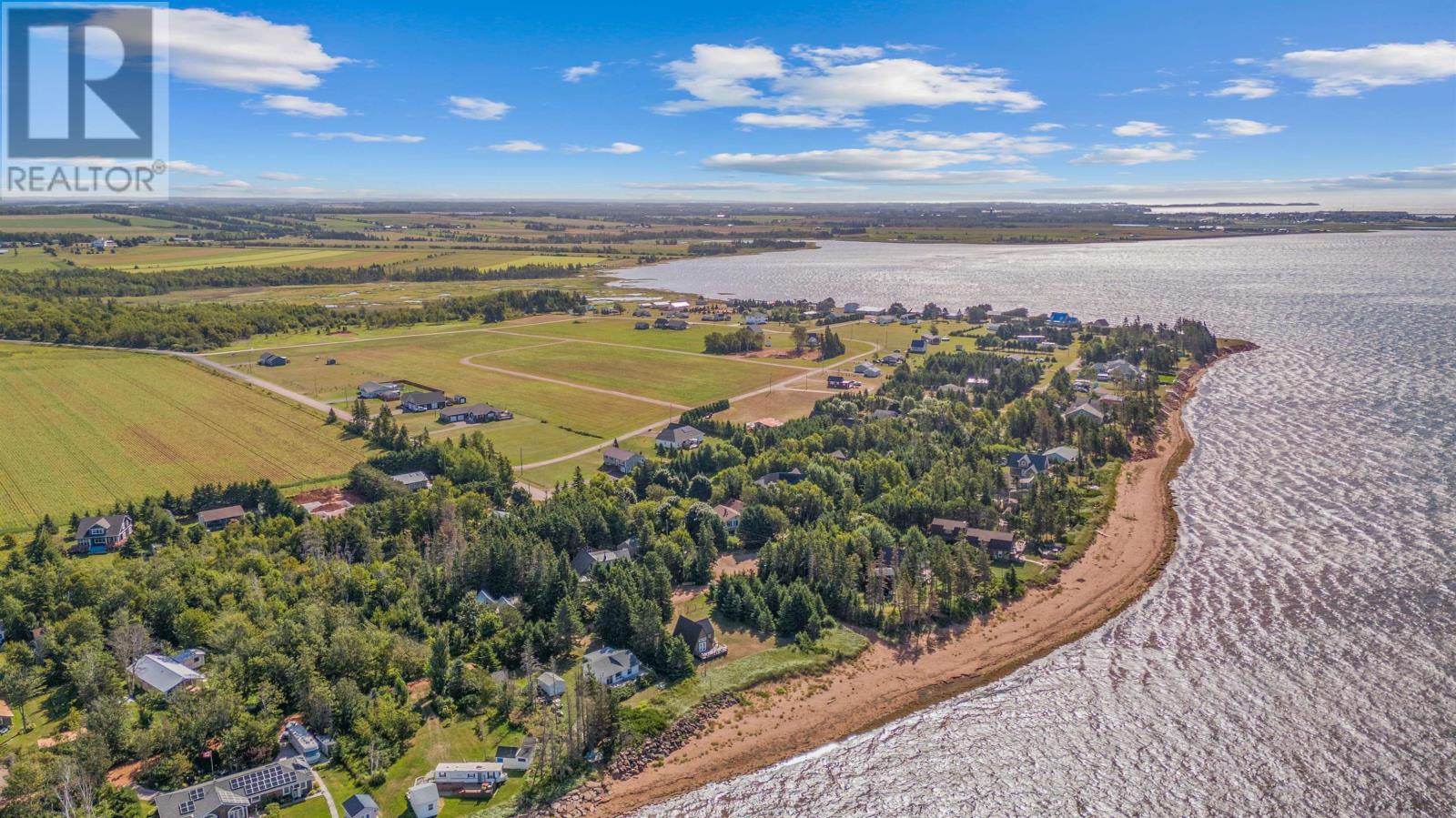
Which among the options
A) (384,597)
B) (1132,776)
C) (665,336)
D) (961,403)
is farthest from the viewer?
(665,336)

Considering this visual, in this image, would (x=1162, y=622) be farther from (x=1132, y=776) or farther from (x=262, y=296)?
(x=262, y=296)

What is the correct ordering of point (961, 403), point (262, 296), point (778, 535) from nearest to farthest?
1. point (778, 535)
2. point (961, 403)
3. point (262, 296)

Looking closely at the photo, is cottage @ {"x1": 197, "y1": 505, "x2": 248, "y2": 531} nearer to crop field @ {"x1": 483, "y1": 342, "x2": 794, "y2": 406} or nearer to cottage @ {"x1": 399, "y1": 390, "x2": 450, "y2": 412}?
cottage @ {"x1": 399, "y1": 390, "x2": 450, "y2": 412}

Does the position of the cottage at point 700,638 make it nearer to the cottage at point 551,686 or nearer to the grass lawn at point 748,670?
the grass lawn at point 748,670

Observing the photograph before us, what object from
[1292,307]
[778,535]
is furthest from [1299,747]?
[1292,307]

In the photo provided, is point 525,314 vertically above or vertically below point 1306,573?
above

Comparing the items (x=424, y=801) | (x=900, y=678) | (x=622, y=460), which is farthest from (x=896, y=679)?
(x=622, y=460)

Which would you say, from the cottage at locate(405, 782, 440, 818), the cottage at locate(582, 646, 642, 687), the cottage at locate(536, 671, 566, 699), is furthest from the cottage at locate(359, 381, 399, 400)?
the cottage at locate(405, 782, 440, 818)
